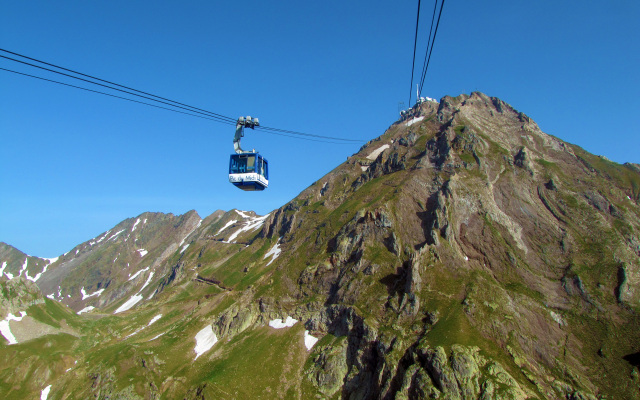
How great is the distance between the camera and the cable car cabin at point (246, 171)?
186 feet

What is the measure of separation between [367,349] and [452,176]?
86329 mm

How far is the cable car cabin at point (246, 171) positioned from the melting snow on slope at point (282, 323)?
91.7 meters

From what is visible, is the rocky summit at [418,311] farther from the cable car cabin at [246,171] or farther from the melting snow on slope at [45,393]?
the cable car cabin at [246,171]

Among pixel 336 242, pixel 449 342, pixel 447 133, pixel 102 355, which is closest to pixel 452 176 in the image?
pixel 447 133

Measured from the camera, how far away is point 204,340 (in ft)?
466

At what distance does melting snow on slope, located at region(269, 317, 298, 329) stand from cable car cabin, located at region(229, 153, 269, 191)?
301ft

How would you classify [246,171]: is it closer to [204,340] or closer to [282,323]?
[282,323]

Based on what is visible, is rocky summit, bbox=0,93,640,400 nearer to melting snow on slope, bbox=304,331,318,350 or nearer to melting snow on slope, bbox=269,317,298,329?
melting snow on slope, bbox=304,331,318,350

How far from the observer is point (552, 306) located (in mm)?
113812

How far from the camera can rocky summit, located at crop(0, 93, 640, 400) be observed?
314 feet

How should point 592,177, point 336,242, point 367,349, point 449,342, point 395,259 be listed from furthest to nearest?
point 592,177 < point 336,242 < point 395,259 < point 367,349 < point 449,342

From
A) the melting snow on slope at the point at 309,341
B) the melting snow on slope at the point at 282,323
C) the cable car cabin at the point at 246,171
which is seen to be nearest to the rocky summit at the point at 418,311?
the melting snow on slope at the point at 309,341

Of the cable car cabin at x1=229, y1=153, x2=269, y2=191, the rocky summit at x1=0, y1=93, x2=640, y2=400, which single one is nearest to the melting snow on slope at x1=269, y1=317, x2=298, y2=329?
the rocky summit at x1=0, y1=93, x2=640, y2=400

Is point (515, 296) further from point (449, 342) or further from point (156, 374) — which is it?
point (156, 374)
